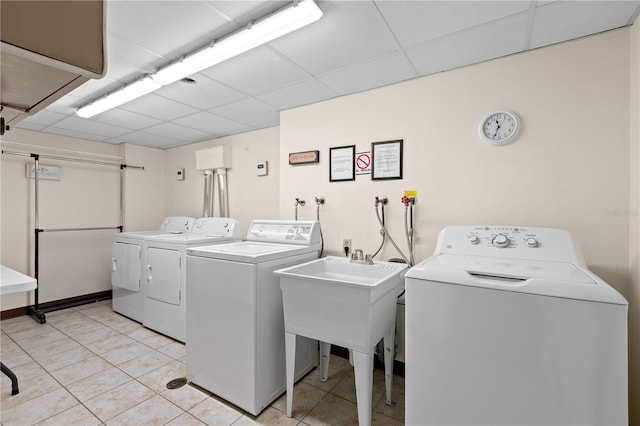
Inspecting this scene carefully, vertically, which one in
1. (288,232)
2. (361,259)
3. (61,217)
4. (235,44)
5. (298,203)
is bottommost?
(361,259)

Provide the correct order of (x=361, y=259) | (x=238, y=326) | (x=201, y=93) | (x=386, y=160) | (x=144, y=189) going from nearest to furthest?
1. (x=238, y=326)
2. (x=361, y=259)
3. (x=386, y=160)
4. (x=201, y=93)
5. (x=144, y=189)

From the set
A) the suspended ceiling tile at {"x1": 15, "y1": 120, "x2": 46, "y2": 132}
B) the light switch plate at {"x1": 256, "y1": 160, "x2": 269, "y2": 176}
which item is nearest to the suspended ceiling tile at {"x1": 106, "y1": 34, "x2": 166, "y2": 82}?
the light switch plate at {"x1": 256, "y1": 160, "x2": 269, "y2": 176}

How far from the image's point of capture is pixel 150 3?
1.45 metres

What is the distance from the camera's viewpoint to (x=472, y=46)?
184 cm

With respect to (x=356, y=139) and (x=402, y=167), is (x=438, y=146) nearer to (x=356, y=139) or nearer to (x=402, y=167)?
(x=402, y=167)

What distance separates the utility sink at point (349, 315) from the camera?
5.22 ft

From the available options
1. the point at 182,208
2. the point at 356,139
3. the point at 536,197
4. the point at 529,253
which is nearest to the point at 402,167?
the point at 356,139

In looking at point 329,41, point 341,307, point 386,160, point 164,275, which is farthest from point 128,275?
point 329,41

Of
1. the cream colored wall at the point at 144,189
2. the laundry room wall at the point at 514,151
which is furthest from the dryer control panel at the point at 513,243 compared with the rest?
the cream colored wall at the point at 144,189

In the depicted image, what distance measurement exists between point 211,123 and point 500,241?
3.18 metres

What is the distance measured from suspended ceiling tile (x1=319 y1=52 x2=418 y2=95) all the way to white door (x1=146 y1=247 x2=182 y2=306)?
2.27 m

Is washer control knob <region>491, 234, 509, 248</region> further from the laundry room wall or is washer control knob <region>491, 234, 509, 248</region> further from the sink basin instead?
the sink basin

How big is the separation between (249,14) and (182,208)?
3633mm

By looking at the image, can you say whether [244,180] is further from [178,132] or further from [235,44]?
[235,44]
